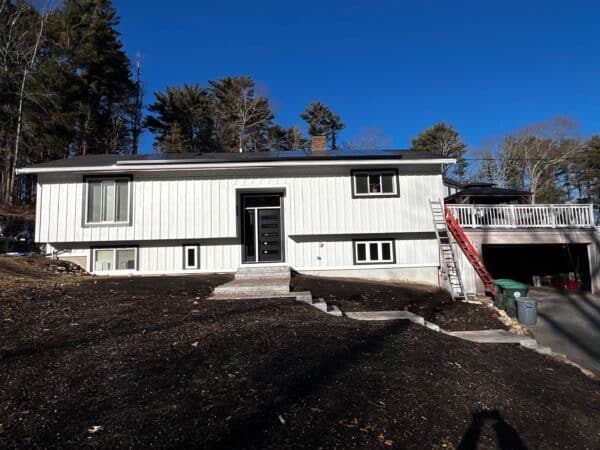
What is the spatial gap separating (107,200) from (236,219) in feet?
14.5

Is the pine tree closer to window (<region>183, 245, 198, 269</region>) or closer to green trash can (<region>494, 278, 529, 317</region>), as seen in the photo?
window (<region>183, 245, 198, 269</region>)

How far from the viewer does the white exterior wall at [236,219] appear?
1155 centimetres

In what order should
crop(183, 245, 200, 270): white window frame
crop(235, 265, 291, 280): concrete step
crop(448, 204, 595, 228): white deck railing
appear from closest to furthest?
crop(235, 265, 291, 280): concrete step → crop(183, 245, 200, 270): white window frame → crop(448, 204, 595, 228): white deck railing

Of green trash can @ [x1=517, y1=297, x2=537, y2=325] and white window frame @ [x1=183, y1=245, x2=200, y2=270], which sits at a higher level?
white window frame @ [x1=183, y1=245, x2=200, y2=270]

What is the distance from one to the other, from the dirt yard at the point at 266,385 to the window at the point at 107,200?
6.11 meters

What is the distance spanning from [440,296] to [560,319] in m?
3.28

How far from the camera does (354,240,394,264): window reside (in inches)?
486

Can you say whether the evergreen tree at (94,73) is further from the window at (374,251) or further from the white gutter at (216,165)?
the window at (374,251)

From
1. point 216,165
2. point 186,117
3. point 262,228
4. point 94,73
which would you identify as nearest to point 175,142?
point 186,117

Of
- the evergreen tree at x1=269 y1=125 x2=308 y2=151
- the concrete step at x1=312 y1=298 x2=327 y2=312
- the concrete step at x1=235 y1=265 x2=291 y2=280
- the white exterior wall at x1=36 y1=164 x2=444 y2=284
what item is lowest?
the concrete step at x1=312 y1=298 x2=327 y2=312

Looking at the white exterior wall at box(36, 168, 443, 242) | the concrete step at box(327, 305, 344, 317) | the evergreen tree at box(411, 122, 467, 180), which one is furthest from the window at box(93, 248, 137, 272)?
the evergreen tree at box(411, 122, 467, 180)

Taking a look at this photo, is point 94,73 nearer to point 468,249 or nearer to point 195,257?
point 195,257

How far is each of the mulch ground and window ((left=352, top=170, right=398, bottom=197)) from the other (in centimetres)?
358

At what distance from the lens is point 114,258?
1196cm
